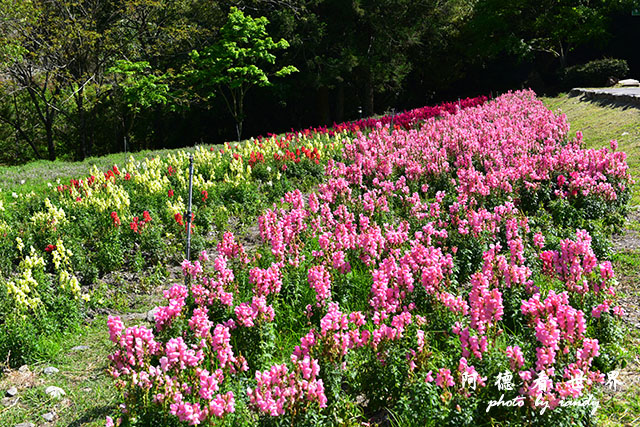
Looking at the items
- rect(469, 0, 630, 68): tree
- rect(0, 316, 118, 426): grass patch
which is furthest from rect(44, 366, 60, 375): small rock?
rect(469, 0, 630, 68): tree

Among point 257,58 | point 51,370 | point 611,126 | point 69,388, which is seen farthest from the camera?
point 257,58

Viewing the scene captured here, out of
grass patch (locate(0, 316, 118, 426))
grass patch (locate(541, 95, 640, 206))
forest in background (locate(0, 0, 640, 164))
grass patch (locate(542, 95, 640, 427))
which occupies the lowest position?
grass patch (locate(0, 316, 118, 426))

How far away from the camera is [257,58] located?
957 inches

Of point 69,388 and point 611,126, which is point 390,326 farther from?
point 611,126

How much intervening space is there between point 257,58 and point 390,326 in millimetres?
21893

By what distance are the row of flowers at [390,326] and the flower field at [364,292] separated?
0.06ft

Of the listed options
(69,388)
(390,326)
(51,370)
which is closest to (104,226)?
(51,370)

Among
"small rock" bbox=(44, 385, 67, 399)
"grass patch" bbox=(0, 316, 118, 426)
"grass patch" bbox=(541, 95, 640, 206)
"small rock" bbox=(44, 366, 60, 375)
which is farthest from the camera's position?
"grass patch" bbox=(541, 95, 640, 206)

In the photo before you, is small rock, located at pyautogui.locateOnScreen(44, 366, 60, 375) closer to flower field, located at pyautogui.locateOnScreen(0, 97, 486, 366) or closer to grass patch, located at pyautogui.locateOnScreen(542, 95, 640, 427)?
flower field, located at pyautogui.locateOnScreen(0, 97, 486, 366)

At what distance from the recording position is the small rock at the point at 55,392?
4.49 metres

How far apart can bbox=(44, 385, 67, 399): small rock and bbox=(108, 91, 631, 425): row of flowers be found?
0.93 meters

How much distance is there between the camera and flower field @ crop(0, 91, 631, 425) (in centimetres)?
327

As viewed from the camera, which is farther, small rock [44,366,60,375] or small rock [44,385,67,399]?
small rock [44,366,60,375]

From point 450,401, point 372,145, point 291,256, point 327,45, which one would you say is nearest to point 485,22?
point 327,45
